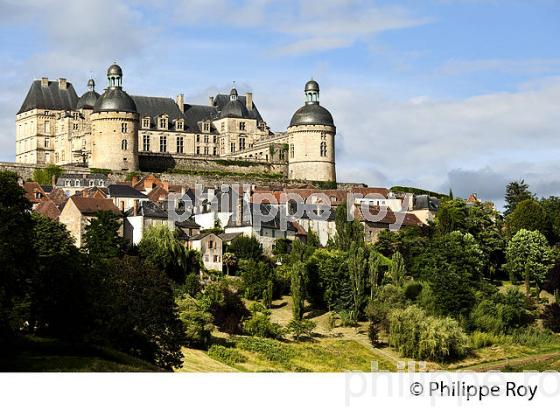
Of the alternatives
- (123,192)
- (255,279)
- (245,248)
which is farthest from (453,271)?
(123,192)

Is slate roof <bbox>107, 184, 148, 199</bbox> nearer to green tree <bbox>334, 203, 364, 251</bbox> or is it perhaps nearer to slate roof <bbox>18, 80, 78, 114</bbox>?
green tree <bbox>334, 203, 364, 251</bbox>

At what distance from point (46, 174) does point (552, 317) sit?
4061cm

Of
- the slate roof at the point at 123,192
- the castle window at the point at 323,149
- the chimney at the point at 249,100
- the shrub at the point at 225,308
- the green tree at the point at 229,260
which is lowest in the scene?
the shrub at the point at 225,308

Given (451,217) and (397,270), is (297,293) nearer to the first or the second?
(397,270)

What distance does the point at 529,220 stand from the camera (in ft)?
287

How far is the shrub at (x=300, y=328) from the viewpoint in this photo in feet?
212

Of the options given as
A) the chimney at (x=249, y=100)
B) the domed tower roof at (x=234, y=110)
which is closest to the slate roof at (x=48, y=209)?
the domed tower roof at (x=234, y=110)

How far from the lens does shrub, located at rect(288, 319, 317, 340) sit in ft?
212

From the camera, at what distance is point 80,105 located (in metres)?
109

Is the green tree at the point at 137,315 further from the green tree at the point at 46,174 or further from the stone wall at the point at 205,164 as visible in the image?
the stone wall at the point at 205,164

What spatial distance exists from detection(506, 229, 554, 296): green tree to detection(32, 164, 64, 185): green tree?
32.7m

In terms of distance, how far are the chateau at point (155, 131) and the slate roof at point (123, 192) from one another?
12.6 meters

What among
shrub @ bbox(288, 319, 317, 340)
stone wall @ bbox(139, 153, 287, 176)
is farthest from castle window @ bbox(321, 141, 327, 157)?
shrub @ bbox(288, 319, 317, 340)

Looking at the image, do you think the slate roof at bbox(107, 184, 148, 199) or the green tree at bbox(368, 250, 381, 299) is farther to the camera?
the slate roof at bbox(107, 184, 148, 199)
